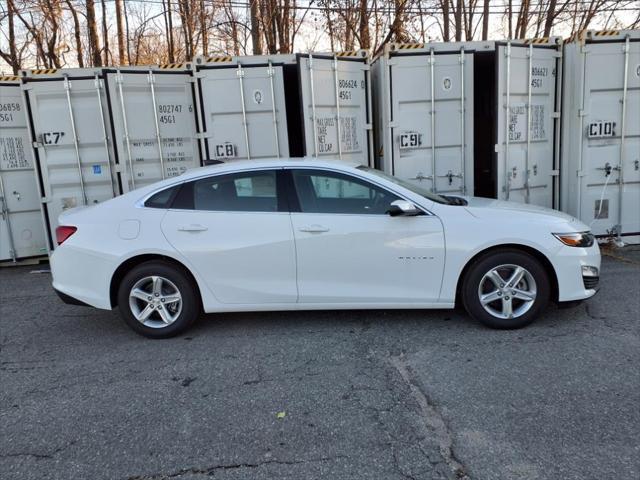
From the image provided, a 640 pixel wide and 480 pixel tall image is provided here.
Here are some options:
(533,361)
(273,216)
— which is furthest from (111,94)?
(533,361)

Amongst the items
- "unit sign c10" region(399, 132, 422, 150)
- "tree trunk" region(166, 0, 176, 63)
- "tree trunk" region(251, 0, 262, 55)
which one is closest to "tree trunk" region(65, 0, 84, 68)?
"tree trunk" region(166, 0, 176, 63)

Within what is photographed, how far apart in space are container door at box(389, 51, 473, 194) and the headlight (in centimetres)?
341

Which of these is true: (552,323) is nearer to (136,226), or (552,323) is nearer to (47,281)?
(136,226)

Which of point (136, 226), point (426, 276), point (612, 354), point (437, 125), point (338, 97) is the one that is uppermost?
point (338, 97)

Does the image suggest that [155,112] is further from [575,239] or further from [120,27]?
[120,27]

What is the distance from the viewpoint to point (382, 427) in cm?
303

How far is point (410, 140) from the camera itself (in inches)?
298

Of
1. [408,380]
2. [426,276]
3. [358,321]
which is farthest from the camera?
[358,321]

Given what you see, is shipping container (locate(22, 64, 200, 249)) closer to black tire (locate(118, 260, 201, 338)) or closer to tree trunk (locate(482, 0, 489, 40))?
black tire (locate(118, 260, 201, 338))

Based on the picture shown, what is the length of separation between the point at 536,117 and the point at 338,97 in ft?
9.76

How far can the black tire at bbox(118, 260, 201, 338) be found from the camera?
442 cm

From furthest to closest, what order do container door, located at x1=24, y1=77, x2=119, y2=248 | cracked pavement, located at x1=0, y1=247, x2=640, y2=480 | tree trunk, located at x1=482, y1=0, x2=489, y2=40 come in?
tree trunk, located at x1=482, y1=0, x2=489, y2=40
container door, located at x1=24, y1=77, x2=119, y2=248
cracked pavement, located at x1=0, y1=247, x2=640, y2=480

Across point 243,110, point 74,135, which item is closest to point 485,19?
point 243,110

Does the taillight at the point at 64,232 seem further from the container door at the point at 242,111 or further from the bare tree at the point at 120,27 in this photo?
→ the bare tree at the point at 120,27
